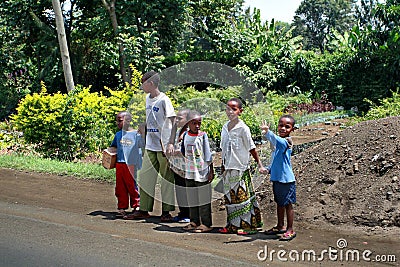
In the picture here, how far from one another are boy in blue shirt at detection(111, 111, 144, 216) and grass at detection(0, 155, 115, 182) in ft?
6.86

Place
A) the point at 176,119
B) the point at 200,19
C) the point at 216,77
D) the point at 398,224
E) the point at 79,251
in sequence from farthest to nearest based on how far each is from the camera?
1. the point at 200,19
2. the point at 216,77
3. the point at 176,119
4. the point at 398,224
5. the point at 79,251

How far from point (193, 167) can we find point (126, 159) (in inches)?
45.2

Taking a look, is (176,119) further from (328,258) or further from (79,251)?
(328,258)

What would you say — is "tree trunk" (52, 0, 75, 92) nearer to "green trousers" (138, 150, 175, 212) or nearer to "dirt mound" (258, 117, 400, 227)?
"green trousers" (138, 150, 175, 212)

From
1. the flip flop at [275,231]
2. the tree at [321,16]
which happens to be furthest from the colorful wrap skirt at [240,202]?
the tree at [321,16]

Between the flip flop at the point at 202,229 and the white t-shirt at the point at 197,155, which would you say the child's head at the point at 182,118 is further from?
the flip flop at the point at 202,229

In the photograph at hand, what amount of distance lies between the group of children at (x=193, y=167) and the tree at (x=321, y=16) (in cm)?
6137

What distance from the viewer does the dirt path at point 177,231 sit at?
5.57 meters

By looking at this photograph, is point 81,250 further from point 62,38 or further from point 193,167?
point 62,38

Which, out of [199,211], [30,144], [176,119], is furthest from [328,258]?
[30,144]

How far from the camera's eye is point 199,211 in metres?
6.49

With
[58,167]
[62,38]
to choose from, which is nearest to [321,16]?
[62,38]

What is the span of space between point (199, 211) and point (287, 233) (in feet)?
3.58

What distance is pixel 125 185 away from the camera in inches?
285
